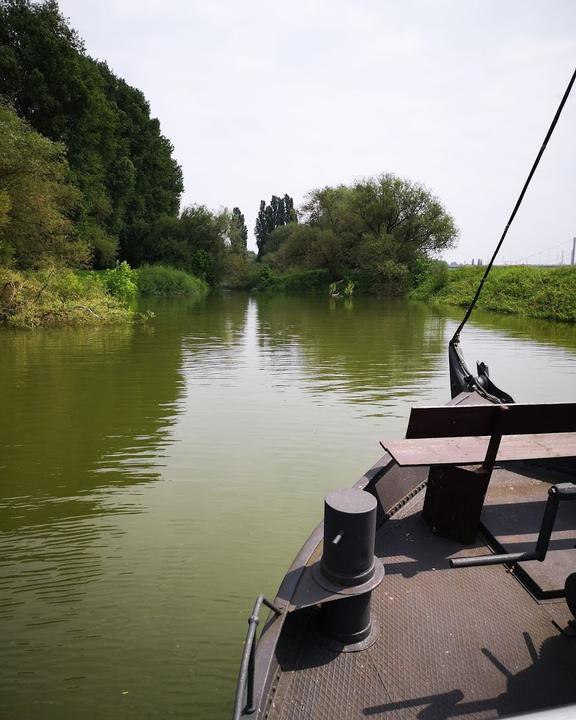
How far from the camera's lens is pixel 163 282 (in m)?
38.6

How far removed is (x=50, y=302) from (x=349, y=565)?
56.9ft

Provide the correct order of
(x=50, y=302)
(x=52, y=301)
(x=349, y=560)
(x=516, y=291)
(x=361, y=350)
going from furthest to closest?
(x=516, y=291) < (x=52, y=301) < (x=50, y=302) < (x=361, y=350) < (x=349, y=560)

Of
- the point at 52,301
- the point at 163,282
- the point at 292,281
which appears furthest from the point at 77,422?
the point at 292,281

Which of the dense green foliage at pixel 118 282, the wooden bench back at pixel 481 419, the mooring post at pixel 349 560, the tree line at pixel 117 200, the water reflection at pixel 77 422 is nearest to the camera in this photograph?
the mooring post at pixel 349 560

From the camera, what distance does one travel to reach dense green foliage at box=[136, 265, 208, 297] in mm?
37469

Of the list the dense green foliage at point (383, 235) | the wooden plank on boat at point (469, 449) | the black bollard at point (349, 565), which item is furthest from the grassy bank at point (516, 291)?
the black bollard at point (349, 565)

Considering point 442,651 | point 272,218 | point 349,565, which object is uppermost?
point 272,218

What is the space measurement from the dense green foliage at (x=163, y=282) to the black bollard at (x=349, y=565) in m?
36.8

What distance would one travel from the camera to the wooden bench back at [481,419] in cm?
346

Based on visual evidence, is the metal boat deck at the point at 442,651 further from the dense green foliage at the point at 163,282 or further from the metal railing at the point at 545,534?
the dense green foliage at the point at 163,282

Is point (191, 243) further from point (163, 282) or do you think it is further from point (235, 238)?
point (163, 282)

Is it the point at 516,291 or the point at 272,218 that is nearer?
the point at 516,291

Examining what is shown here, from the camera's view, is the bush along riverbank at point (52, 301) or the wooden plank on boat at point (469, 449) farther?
the bush along riverbank at point (52, 301)

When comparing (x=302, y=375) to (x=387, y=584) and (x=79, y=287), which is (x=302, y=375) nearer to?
(x=387, y=584)
